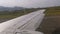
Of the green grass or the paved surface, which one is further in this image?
the green grass

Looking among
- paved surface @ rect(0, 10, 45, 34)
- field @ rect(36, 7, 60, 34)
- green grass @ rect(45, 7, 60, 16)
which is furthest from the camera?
green grass @ rect(45, 7, 60, 16)

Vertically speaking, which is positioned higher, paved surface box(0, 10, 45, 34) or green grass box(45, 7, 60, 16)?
green grass box(45, 7, 60, 16)

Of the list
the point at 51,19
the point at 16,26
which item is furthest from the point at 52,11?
the point at 16,26

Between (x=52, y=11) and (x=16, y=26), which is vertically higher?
(x=52, y=11)

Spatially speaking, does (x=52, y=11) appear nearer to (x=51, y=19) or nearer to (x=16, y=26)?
(x=51, y=19)

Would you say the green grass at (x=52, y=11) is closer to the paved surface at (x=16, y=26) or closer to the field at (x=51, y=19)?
the field at (x=51, y=19)

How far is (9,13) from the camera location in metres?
0.79

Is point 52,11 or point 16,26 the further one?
point 52,11

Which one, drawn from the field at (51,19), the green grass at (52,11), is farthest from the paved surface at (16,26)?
the green grass at (52,11)

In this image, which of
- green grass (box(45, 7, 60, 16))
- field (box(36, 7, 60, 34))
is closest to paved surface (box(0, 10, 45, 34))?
field (box(36, 7, 60, 34))

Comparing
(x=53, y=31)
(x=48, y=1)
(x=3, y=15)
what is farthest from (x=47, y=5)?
(x=3, y=15)

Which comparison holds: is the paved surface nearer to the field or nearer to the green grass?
the field

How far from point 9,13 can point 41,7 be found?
28 cm

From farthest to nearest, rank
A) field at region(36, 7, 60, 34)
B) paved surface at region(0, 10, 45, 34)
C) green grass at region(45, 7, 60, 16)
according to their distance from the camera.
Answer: green grass at region(45, 7, 60, 16) → field at region(36, 7, 60, 34) → paved surface at region(0, 10, 45, 34)
